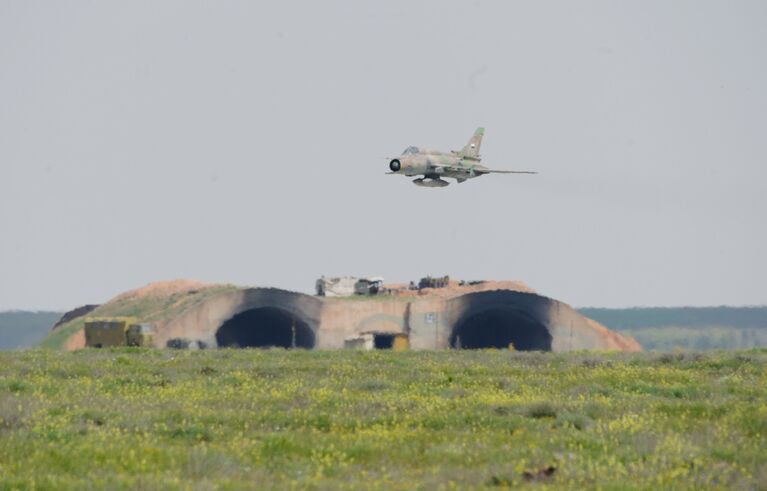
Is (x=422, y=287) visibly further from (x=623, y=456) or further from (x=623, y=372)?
(x=623, y=456)

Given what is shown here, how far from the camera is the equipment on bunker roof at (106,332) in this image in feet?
254

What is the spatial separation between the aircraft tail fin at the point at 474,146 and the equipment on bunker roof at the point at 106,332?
904 inches

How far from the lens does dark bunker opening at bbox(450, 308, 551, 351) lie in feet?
355

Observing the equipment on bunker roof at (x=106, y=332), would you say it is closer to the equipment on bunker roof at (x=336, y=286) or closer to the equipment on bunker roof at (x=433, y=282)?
the equipment on bunker roof at (x=336, y=286)

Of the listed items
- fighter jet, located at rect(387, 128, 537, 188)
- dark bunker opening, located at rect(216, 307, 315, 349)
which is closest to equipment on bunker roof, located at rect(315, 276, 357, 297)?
dark bunker opening, located at rect(216, 307, 315, 349)

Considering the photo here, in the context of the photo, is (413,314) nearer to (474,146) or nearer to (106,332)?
(474,146)

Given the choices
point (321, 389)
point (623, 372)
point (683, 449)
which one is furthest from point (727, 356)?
point (683, 449)

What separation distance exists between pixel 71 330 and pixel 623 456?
309ft

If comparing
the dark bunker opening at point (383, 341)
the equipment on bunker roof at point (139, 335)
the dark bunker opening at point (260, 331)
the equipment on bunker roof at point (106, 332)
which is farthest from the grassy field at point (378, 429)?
the dark bunker opening at point (260, 331)

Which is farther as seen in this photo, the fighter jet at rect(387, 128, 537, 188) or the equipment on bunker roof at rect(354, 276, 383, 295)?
the equipment on bunker roof at rect(354, 276, 383, 295)

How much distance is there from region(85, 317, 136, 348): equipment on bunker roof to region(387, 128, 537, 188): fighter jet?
19.4 meters

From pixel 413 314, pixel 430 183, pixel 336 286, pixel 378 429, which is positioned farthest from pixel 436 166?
pixel 378 429

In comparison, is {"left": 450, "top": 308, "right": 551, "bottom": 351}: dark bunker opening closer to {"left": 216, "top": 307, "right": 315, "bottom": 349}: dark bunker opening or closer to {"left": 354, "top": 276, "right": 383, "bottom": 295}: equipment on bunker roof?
{"left": 354, "top": 276, "right": 383, "bottom": 295}: equipment on bunker roof

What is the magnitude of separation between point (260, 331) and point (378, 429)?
93967 mm
